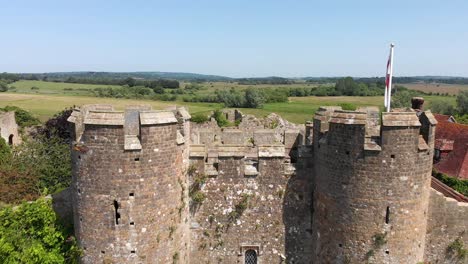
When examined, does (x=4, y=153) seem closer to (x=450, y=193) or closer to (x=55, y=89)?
(x=450, y=193)

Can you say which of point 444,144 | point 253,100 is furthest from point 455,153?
point 253,100

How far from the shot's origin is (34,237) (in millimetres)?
12461

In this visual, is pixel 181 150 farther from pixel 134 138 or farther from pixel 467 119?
pixel 467 119

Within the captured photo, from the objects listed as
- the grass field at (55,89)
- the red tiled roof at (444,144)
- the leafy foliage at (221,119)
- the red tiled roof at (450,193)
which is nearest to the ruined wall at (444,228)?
the red tiled roof at (450,193)

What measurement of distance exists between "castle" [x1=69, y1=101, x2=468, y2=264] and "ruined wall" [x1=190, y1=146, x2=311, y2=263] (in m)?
0.03

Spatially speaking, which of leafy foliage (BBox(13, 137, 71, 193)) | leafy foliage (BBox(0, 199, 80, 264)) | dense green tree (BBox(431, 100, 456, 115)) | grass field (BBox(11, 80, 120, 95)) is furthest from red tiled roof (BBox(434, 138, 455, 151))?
grass field (BBox(11, 80, 120, 95))

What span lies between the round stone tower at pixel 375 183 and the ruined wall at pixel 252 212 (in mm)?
1431

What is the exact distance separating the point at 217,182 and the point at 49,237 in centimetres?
574

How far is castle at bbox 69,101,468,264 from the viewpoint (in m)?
10.6

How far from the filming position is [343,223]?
444 inches

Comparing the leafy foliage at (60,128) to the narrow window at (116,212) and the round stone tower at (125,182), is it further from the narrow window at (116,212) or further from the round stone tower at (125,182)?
the narrow window at (116,212)

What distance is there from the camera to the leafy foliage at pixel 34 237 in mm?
11742

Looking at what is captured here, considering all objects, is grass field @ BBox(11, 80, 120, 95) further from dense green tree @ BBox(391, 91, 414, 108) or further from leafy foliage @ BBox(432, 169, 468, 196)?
leafy foliage @ BBox(432, 169, 468, 196)

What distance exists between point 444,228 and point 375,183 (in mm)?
3879
